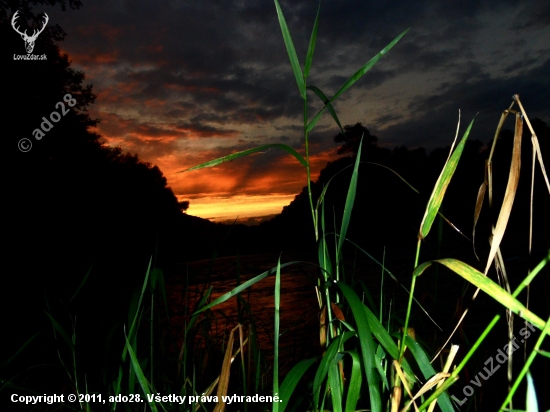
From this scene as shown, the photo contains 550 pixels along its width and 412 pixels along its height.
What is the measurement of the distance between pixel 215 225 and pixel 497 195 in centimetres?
1129

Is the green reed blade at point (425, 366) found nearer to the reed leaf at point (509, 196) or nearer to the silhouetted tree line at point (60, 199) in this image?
the reed leaf at point (509, 196)

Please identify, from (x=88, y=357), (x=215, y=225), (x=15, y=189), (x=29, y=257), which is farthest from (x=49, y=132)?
(x=88, y=357)

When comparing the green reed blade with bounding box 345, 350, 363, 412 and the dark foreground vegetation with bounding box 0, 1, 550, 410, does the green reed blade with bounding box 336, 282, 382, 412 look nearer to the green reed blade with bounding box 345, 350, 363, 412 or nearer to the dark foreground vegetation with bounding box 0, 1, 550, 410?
the green reed blade with bounding box 345, 350, 363, 412

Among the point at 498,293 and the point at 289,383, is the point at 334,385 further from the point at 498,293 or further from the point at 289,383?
the point at 498,293

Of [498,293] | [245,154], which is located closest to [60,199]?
[245,154]

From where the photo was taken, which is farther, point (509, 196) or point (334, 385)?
point (334, 385)

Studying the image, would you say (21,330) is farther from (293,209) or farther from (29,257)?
(293,209)

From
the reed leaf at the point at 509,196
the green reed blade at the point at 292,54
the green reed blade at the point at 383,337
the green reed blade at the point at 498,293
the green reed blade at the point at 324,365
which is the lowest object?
the green reed blade at the point at 324,365

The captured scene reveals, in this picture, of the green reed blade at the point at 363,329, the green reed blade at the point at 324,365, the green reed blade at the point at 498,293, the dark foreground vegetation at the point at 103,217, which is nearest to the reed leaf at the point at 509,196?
the green reed blade at the point at 498,293

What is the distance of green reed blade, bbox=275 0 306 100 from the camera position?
736 mm

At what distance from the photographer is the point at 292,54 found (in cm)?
76

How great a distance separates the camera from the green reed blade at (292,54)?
0.74 metres

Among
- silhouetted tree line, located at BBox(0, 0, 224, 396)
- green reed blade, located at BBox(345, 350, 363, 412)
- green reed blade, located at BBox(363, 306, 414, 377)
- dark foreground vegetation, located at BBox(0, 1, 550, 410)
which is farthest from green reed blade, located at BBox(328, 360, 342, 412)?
silhouetted tree line, located at BBox(0, 0, 224, 396)

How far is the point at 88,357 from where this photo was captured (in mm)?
3137
